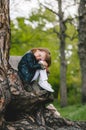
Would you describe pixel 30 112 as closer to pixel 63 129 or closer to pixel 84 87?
pixel 63 129

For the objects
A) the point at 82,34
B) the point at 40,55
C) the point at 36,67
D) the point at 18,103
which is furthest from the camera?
the point at 82,34

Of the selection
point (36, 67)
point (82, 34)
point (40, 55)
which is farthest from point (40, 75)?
point (82, 34)

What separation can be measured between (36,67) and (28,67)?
119mm

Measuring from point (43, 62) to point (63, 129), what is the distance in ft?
3.06

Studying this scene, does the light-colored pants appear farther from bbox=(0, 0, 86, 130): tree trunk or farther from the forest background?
the forest background

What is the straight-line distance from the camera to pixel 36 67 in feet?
22.2

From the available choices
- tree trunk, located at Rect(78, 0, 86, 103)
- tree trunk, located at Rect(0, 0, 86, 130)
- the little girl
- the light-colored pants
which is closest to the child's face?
the little girl

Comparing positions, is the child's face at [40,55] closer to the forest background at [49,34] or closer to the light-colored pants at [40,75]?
the light-colored pants at [40,75]

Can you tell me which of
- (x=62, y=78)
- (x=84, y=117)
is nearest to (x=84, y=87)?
(x=62, y=78)

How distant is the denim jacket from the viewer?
22.1ft

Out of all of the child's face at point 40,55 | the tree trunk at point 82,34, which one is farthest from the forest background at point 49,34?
the child's face at point 40,55

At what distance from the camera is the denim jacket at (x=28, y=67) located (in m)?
6.75

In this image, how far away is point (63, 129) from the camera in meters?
6.68

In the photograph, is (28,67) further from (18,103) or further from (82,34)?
(82,34)
